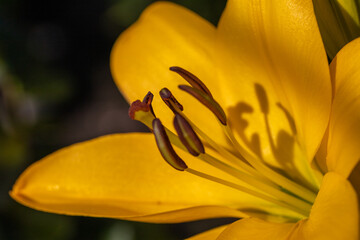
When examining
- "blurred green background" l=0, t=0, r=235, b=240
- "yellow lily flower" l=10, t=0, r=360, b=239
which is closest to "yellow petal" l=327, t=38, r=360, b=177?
"yellow lily flower" l=10, t=0, r=360, b=239

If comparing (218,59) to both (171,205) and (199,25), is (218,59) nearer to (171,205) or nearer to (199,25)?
(199,25)

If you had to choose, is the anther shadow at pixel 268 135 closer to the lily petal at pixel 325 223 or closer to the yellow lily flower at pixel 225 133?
the yellow lily flower at pixel 225 133

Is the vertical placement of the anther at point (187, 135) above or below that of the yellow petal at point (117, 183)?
above

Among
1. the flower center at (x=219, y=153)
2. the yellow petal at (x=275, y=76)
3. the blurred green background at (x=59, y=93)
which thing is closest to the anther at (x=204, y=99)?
the flower center at (x=219, y=153)

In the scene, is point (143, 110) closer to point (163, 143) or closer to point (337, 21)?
point (163, 143)

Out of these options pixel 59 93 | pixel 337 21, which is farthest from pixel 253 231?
pixel 59 93

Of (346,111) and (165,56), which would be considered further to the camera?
(165,56)
